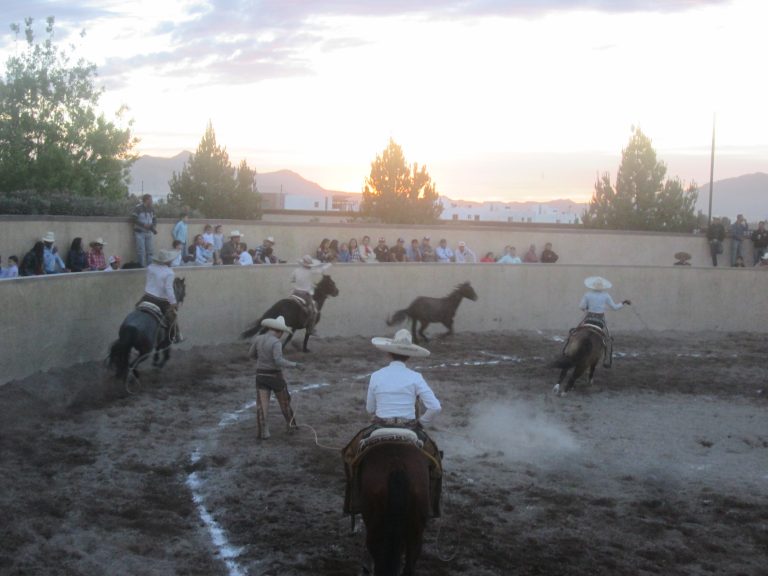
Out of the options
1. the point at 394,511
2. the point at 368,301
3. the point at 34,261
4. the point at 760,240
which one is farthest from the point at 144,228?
the point at 760,240

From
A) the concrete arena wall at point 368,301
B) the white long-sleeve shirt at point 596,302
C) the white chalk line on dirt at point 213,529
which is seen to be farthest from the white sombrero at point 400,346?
the white long-sleeve shirt at point 596,302

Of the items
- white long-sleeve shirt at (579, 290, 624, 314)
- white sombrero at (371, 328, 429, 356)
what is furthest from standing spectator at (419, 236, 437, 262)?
white sombrero at (371, 328, 429, 356)

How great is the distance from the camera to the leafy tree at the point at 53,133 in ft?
123

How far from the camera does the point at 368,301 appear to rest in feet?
73.6

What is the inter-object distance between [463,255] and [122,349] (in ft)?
44.5

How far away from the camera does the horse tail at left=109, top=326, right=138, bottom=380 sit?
46.0ft

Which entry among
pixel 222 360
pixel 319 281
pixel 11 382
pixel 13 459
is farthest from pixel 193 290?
pixel 13 459

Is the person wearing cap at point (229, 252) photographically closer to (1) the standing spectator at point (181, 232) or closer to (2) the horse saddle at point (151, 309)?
(1) the standing spectator at point (181, 232)

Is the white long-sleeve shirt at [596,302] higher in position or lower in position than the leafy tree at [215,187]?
lower

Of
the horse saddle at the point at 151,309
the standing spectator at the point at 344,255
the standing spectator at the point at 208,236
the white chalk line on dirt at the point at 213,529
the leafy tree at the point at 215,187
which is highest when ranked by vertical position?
the leafy tree at the point at 215,187

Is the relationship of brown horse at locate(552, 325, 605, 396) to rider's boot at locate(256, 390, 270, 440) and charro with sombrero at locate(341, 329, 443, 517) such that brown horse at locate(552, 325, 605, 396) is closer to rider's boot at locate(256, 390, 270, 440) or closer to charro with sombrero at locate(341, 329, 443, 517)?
rider's boot at locate(256, 390, 270, 440)

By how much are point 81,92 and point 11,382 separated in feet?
95.5

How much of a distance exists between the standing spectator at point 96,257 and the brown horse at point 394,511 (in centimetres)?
Answer: 1255

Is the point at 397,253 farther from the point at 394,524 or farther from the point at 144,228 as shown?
the point at 394,524
